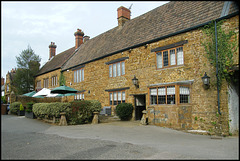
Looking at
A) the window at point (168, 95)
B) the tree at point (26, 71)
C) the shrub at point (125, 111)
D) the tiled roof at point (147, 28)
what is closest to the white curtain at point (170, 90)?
the window at point (168, 95)

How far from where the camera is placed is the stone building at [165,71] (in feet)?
34.6

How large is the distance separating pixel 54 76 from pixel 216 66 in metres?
21.2

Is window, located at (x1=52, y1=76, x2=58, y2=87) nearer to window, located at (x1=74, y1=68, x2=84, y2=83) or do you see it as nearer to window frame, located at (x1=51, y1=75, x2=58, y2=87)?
window frame, located at (x1=51, y1=75, x2=58, y2=87)

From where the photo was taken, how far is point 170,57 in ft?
42.2

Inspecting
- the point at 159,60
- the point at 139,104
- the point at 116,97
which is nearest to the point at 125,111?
the point at 139,104

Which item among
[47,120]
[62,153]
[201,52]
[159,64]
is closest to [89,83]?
[47,120]

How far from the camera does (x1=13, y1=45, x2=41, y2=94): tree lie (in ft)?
100.0

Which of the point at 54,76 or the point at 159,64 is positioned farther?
the point at 54,76

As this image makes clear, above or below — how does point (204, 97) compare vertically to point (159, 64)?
below

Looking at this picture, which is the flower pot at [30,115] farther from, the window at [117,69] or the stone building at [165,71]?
the window at [117,69]

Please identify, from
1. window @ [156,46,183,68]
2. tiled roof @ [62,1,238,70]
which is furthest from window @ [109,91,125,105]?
window @ [156,46,183,68]

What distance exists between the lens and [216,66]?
10.3m

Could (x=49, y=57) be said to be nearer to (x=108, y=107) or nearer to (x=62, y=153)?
(x=108, y=107)

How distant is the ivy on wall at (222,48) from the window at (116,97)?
753 cm
